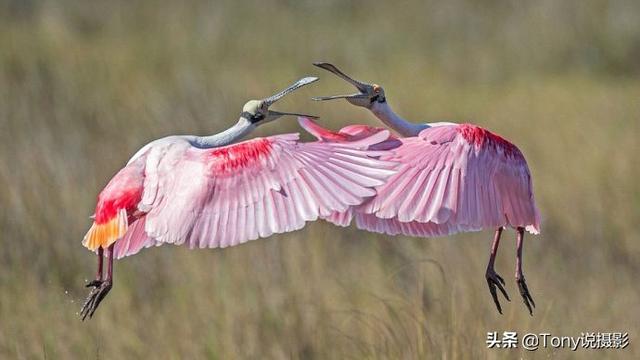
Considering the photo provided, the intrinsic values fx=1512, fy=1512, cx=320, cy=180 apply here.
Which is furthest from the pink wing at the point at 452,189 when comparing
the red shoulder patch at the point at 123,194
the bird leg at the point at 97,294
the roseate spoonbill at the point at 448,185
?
the bird leg at the point at 97,294

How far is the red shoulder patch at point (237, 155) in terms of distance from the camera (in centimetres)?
358

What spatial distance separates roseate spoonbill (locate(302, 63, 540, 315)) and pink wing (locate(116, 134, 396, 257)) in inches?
2.9

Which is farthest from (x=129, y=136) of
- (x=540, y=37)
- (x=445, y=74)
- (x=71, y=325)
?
(x=540, y=37)

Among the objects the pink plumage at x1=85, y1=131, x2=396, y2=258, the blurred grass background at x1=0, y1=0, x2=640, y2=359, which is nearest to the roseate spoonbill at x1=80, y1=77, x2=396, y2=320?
the pink plumage at x1=85, y1=131, x2=396, y2=258

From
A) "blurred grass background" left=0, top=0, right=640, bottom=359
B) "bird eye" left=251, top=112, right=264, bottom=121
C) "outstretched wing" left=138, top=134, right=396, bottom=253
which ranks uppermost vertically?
"bird eye" left=251, top=112, right=264, bottom=121

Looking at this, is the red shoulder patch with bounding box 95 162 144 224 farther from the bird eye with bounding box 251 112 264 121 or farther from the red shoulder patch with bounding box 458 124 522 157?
the red shoulder patch with bounding box 458 124 522 157

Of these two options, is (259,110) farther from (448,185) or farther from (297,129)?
(297,129)

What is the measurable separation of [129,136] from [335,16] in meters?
6.67

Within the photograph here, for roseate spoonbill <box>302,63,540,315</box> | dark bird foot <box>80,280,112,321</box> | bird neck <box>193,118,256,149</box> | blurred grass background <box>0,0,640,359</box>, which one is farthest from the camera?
blurred grass background <box>0,0,640,359</box>

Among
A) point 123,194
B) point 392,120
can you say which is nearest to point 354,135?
point 392,120

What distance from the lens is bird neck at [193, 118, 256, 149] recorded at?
11.7 feet

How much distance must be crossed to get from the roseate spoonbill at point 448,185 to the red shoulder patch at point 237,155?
0.41 ft

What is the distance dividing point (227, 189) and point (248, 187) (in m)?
0.06

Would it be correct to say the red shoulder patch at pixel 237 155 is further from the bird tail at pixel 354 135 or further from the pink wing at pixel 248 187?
the bird tail at pixel 354 135
